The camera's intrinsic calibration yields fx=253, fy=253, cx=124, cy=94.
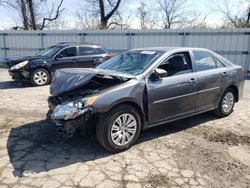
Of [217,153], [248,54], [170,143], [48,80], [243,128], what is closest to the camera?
[217,153]

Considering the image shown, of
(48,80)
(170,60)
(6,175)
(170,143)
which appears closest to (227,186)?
(170,143)

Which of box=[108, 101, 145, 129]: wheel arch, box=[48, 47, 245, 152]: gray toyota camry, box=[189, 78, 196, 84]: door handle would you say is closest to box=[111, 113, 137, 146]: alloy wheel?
A: box=[48, 47, 245, 152]: gray toyota camry

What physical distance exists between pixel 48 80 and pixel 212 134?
6705mm

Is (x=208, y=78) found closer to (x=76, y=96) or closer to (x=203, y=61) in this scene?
(x=203, y=61)

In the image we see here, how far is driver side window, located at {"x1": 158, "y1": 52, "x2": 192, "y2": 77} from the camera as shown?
14.6ft

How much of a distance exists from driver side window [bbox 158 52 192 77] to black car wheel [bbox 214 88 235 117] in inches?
51.5

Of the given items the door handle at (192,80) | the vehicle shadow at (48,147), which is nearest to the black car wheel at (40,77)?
the vehicle shadow at (48,147)

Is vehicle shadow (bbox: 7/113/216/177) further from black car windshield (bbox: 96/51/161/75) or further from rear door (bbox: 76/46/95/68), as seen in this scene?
rear door (bbox: 76/46/95/68)

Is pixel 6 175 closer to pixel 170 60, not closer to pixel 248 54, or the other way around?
pixel 170 60

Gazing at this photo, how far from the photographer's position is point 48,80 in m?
9.51

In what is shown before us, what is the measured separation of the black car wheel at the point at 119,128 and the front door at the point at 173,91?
13.7 inches

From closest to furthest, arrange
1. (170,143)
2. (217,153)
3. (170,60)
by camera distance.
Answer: (217,153) < (170,143) < (170,60)

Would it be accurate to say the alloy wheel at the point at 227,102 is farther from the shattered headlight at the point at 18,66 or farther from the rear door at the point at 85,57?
the shattered headlight at the point at 18,66

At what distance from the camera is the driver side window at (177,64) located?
446 cm
